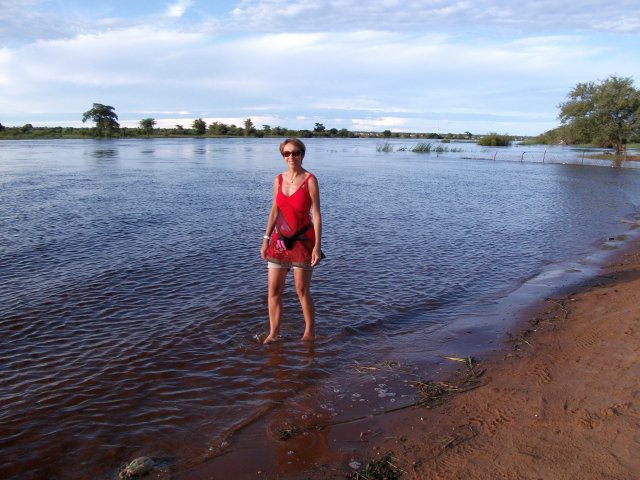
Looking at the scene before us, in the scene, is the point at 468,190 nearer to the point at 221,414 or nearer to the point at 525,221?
the point at 525,221

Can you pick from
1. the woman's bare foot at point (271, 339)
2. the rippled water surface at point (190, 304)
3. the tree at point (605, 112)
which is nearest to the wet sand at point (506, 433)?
the rippled water surface at point (190, 304)

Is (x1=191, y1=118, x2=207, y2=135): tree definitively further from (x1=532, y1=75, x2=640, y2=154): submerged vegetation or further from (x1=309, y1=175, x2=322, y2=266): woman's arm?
(x1=309, y1=175, x2=322, y2=266): woman's arm

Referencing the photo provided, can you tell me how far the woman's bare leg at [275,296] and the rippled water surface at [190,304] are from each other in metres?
0.23

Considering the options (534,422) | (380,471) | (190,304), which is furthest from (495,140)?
(380,471)

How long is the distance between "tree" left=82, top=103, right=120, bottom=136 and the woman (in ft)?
383

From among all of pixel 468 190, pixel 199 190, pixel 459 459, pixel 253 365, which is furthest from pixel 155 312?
pixel 468 190

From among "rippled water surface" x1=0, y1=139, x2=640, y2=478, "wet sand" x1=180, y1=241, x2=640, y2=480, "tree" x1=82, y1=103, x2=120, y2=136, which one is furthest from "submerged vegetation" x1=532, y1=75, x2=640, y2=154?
"tree" x1=82, y1=103, x2=120, y2=136

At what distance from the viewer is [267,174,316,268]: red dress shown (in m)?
5.45

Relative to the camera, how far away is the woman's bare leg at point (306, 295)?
18.7ft

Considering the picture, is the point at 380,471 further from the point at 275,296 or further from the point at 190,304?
the point at 190,304

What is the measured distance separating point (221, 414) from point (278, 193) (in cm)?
240

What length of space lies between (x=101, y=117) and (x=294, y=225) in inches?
4694

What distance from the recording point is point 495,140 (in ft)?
320

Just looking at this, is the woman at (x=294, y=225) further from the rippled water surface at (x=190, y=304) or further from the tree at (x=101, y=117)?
the tree at (x=101, y=117)
